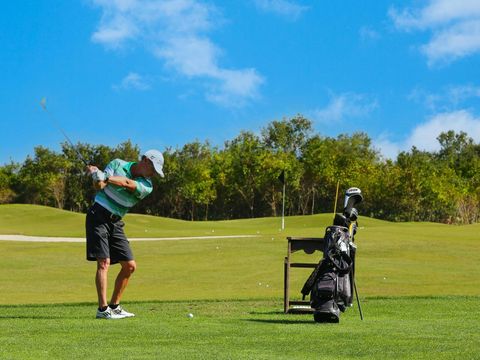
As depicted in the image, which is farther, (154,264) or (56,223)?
(56,223)

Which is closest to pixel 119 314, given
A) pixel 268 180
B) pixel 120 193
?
pixel 120 193

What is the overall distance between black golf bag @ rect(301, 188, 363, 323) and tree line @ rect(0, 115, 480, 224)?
63.4 meters

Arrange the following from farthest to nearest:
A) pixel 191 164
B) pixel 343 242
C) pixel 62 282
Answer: pixel 191 164, pixel 62 282, pixel 343 242

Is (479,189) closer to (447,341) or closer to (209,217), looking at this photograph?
(209,217)

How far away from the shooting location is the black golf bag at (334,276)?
31.9 ft

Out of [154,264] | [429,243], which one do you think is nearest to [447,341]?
[154,264]

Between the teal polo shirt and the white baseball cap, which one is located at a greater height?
the white baseball cap

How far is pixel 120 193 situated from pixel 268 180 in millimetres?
67210

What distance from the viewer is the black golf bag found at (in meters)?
9.71

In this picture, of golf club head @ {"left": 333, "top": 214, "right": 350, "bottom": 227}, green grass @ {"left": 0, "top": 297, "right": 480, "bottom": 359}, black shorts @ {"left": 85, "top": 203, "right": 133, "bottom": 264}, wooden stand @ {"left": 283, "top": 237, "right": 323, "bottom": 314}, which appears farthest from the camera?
wooden stand @ {"left": 283, "top": 237, "right": 323, "bottom": 314}

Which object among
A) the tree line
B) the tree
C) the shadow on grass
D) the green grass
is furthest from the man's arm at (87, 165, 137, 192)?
the tree

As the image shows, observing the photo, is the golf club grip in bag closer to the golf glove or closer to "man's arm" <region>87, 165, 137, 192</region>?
"man's arm" <region>87, 165, 137, 192</region>

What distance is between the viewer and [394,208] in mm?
76375

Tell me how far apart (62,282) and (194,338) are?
1274cm
